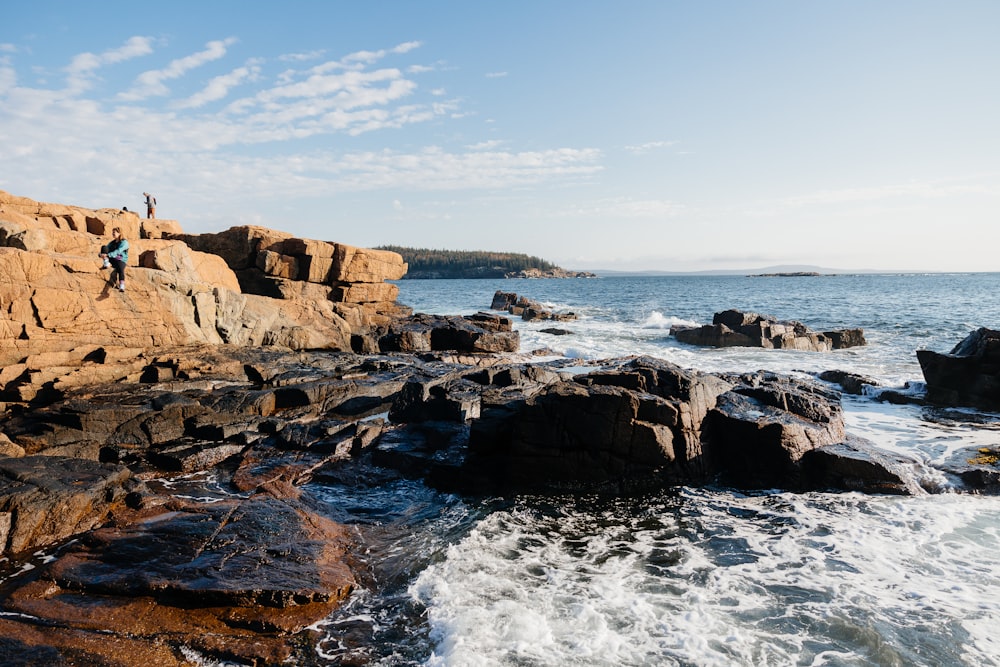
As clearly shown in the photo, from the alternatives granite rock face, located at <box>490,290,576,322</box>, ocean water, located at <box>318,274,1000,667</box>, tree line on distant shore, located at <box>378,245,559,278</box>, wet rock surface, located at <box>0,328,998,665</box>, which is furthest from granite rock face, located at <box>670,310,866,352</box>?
tree line on distant shore, located at <box>378,245,559,278</box>

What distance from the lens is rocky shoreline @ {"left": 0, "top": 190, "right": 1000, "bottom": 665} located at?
6.72 meters

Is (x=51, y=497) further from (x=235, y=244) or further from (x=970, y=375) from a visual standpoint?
(x=970, y=375)

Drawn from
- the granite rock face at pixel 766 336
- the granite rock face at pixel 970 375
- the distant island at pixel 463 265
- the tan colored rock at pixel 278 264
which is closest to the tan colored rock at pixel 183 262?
the tan colored rock at pixel 278 264

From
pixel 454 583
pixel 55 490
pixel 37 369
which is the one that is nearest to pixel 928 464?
pixel 454 583

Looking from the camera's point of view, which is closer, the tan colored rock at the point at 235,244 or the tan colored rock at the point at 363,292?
the tan colored rock at the point at 235,244

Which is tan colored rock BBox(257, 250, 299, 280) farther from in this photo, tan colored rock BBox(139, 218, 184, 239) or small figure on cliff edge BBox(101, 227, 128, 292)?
small figure on cliff edge BBox(101, 227, 128, 292)

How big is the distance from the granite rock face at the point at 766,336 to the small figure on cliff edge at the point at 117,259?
27.2 metres

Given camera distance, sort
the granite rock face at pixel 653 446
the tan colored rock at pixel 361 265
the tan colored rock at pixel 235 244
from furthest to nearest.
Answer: the tan colored rock at pixel 361 265
the tan colored rock at pixel 235 244
the granite rock face at pixel 653 446

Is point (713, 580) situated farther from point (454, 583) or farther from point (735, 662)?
point (454, 583)

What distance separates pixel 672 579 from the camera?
304 inches

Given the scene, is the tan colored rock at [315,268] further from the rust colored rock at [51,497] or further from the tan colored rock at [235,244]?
the rust colored rock at [51,497]

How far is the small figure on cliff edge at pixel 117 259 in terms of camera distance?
16266 mm

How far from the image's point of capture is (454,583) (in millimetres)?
7508

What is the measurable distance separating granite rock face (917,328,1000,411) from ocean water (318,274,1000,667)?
185 inches
